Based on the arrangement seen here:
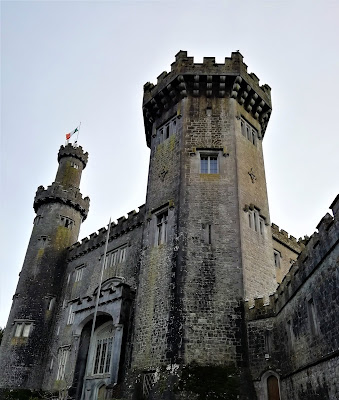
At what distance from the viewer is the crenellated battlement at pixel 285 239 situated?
23969 millimetres

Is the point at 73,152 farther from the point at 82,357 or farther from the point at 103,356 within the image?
the point at 103,356

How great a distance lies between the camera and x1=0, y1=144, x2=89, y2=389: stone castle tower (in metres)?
25.2

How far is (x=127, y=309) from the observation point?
18984 mm

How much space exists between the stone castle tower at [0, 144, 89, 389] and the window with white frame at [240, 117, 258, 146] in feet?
54.2

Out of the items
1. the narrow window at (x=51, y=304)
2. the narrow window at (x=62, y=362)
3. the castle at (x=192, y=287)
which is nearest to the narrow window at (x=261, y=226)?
the castle at (x=192, y=287)

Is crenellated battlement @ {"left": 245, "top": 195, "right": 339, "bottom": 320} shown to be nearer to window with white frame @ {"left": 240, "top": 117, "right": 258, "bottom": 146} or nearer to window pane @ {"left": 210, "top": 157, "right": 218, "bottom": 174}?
window pane @ {"left": 210, "top": 157, "right": 218, "bottom": 174}

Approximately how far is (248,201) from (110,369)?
34.8 ft

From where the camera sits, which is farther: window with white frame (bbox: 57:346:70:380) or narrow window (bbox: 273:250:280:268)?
narrow window (bbox: 273:250:280:268)

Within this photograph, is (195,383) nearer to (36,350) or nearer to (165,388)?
(165,388)

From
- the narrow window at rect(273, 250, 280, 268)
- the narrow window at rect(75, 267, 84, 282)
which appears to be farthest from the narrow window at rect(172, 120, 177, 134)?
→ the narrow window at rect(75, 267, 84, 282)

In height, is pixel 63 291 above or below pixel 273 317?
above

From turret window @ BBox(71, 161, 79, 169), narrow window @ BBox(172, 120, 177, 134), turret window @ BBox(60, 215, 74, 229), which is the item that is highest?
turret window @ BBox(71, 161, 79, 169)

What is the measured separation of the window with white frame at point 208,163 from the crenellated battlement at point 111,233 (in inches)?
208

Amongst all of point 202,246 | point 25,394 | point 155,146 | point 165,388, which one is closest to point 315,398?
point 165,388
